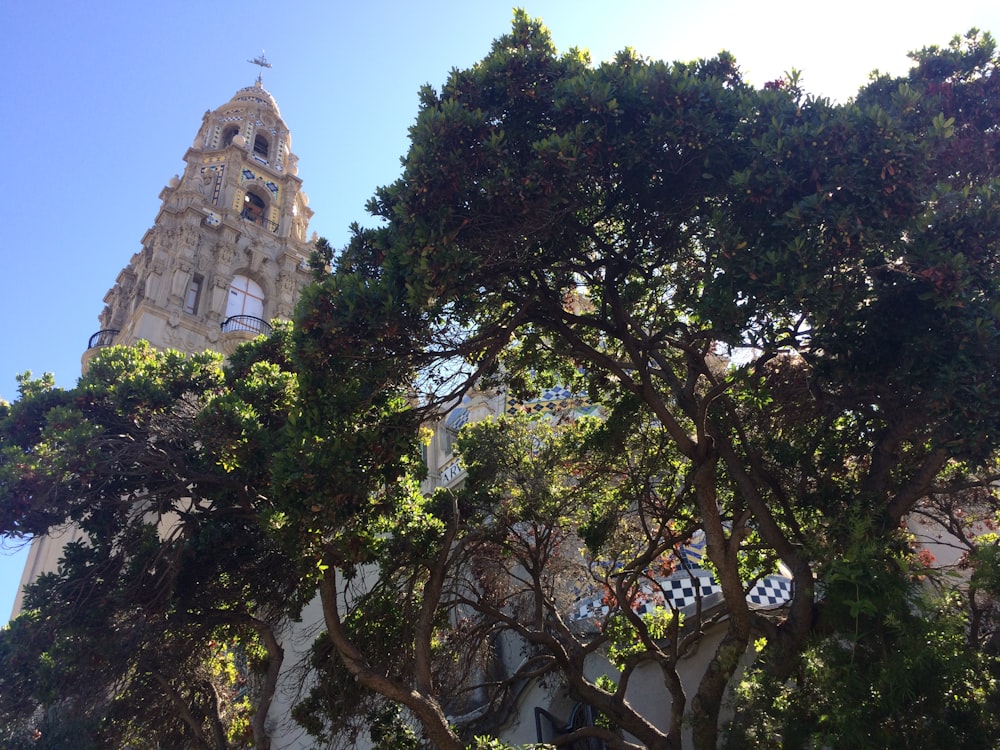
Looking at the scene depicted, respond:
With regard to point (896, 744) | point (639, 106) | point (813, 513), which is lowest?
point (896, 744)

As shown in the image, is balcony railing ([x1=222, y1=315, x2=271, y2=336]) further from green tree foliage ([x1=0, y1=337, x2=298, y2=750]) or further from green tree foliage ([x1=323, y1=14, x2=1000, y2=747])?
green tree foliage ([x1=323, y1=14, x2=1000, y2=747])

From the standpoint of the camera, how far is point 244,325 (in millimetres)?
27281

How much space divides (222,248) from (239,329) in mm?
3843

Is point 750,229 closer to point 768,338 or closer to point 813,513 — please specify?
point 768,338

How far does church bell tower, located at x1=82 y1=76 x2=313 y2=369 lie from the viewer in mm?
26438

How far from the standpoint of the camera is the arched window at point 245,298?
1125 inches

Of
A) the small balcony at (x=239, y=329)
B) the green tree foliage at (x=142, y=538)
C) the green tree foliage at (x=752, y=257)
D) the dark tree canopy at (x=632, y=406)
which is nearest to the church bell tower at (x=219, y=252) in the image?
the small balcony at (x=239, y=329)

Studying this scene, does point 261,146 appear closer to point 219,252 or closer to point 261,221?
point 261,221

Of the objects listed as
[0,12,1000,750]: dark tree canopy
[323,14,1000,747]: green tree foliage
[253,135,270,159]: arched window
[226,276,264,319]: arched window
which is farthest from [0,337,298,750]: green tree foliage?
[253,135,270,159]: arched window

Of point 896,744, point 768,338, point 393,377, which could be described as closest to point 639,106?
point 768,338

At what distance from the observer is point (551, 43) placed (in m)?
9.37

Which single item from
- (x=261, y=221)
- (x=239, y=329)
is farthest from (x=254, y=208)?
(x=239, y=329)

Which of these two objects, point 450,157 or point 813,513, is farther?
point 813,513

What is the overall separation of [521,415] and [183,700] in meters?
6.37
